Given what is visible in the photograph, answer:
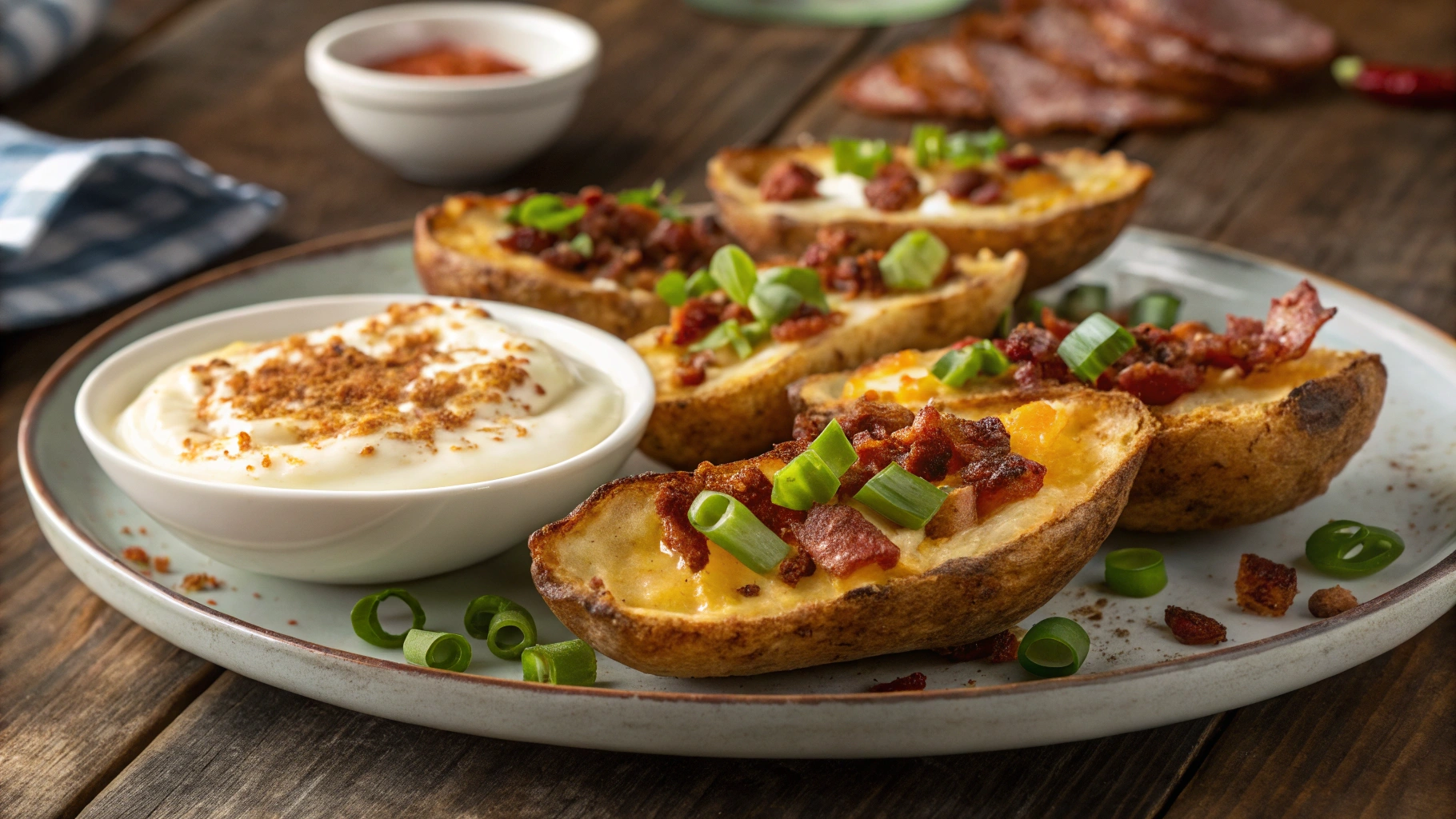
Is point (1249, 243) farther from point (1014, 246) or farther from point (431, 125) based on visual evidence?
point (431, 125)

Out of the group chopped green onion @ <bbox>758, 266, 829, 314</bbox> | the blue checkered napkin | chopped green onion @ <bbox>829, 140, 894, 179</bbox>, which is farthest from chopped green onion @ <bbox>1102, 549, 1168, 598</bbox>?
the blue checkered napkin

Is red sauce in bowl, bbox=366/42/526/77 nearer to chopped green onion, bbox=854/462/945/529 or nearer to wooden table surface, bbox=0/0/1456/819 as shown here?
wooden table surface, bbox=0/0/1456/819

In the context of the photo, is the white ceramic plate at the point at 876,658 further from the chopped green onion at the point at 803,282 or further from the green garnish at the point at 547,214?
the green garnish at the point at 547,214

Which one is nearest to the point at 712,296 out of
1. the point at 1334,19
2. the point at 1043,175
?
the point at 1043,175

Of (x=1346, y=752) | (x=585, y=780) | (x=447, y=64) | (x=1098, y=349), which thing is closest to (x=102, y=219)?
(x=447, y=64)

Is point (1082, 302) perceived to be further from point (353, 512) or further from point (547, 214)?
point (353, 512)
